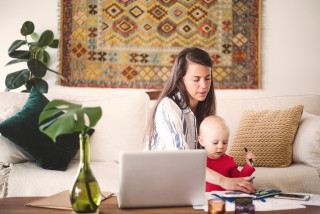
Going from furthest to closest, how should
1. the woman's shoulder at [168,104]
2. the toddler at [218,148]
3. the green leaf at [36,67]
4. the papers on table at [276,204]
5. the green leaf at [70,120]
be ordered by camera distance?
1. the green leaf at [36,67]
2. the woman's shoulder at [168,104]
3. the toddler at [218,148]
4. the papers on table at [276,204]
5. the green leaf at [70,120]

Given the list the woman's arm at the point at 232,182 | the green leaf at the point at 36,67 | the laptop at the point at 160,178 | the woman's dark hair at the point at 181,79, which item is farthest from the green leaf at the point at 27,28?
the laptop at the point at 160,178

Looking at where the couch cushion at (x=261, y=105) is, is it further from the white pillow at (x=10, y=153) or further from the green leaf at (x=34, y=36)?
the green leaf at (x=34, y=36)

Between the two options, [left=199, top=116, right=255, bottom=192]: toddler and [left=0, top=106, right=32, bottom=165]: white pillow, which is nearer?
[left=199, top=116, right=255, bottom=192]: toddler

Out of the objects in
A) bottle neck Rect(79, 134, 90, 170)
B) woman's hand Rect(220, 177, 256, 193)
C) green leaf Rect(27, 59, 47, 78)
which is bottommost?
woman's hand Rect(220, 177, 256, 193)

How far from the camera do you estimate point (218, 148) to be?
156cm

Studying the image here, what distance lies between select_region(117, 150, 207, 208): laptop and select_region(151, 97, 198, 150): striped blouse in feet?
1.49

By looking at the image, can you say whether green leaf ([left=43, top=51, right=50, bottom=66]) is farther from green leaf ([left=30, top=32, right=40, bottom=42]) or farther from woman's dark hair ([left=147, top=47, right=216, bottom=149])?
woman's dark hair ([left=147, top=47, right=216, bottom=149])

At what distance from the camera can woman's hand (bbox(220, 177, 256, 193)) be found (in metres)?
1.29

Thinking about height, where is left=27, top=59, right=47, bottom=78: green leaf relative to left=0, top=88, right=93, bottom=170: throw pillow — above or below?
above

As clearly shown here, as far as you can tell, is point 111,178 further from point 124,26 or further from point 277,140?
point 124,26

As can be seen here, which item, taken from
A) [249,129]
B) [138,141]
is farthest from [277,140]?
[138,141]

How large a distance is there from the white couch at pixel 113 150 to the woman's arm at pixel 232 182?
1.97 ft

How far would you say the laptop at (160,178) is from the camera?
100 centimetres

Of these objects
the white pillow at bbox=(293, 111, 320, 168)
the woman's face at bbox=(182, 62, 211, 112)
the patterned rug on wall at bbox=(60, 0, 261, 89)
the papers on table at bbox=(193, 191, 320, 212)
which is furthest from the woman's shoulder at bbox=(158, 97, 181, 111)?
the patterned rug on wall at bbox=(60, 0, 261, 89)
